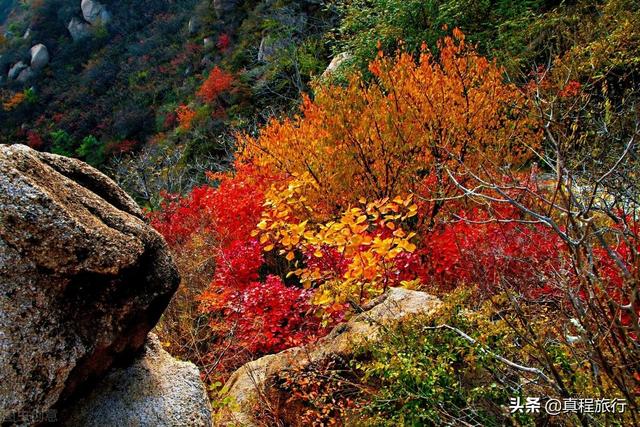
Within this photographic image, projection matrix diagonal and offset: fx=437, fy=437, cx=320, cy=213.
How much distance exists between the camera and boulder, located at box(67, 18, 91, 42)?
4334 centimetres

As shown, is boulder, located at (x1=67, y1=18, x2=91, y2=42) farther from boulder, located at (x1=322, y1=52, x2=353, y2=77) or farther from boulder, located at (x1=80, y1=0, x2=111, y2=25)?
boulder, located at (x1=322, y1=52, x2=353, y2=77)

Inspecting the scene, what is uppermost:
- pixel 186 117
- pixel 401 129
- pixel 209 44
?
pixel 209 44

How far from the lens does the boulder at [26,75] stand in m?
41.4

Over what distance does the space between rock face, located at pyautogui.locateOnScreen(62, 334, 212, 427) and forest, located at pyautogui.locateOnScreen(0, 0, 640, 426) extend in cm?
75

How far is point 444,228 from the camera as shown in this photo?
24.2ft

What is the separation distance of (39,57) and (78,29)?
4776 millimetres

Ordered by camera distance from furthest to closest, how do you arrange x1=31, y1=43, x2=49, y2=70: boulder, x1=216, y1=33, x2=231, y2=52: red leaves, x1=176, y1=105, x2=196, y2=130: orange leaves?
1. x1=31, y1=43, x2=49, y2=70: boulder
2. x1=216, y1=33, x2=231, y2=52: red leaves
3. x1=176, y1=105, x2=196, y2=130: orange leaves

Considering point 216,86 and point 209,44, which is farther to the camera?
point 209,44

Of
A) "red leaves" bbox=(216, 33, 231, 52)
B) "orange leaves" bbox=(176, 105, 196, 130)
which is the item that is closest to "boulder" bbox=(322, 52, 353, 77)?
"orange leaves" bbox=(176, 105, 196, 130)

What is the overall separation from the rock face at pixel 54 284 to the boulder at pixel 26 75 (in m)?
47.6

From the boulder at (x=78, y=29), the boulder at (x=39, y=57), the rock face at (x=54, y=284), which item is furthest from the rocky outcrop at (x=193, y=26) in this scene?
the rock face at (x=54, y=284)

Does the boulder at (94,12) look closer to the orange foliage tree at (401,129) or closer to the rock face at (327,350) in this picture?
the orange foliage tree at (401,129)

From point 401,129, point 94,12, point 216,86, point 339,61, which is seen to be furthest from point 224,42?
point 401,129

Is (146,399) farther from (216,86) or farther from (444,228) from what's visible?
(216,86)
